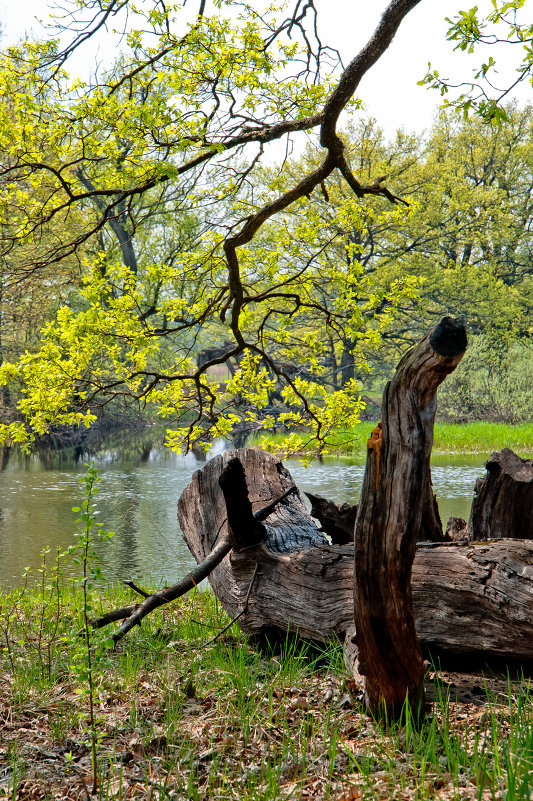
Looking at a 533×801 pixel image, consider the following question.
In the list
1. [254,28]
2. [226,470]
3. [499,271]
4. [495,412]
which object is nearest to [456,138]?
[499,271]

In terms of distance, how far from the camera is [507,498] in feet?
14.7

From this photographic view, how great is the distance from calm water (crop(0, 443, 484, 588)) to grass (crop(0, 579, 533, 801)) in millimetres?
3511

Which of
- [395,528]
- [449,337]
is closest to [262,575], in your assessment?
[395,528]

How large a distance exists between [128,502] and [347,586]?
1086cm

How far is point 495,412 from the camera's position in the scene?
2750 centimetres

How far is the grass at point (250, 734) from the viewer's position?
2527mm

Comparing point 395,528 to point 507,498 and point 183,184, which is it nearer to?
point 507,498

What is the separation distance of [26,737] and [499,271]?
3312 cm

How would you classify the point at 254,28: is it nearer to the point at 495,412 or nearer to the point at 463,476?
the point at 463,476

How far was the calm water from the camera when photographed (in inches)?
380

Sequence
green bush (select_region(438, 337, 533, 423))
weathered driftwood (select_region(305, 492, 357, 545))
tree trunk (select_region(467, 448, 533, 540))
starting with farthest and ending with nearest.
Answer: green bush (select_region(438, 337, 533, 423)) → weathered driftwood (select_region(305, 492, 357, 545)) → tree trunk (select_region(467, 448, 533, 540))

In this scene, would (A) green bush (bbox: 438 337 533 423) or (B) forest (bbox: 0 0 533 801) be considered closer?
(B) forest (bbox: 0 0 533 801)

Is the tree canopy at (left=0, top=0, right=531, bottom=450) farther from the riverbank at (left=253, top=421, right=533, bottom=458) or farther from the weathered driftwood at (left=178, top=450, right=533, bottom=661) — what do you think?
the riverbank at (left=253, top=421, right=533, bottom=458)

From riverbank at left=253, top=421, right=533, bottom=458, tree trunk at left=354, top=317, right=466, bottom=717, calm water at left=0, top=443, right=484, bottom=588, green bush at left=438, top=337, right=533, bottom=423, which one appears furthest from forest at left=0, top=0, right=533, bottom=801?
green bush at left=438, top=337, right=533, bottom=423
